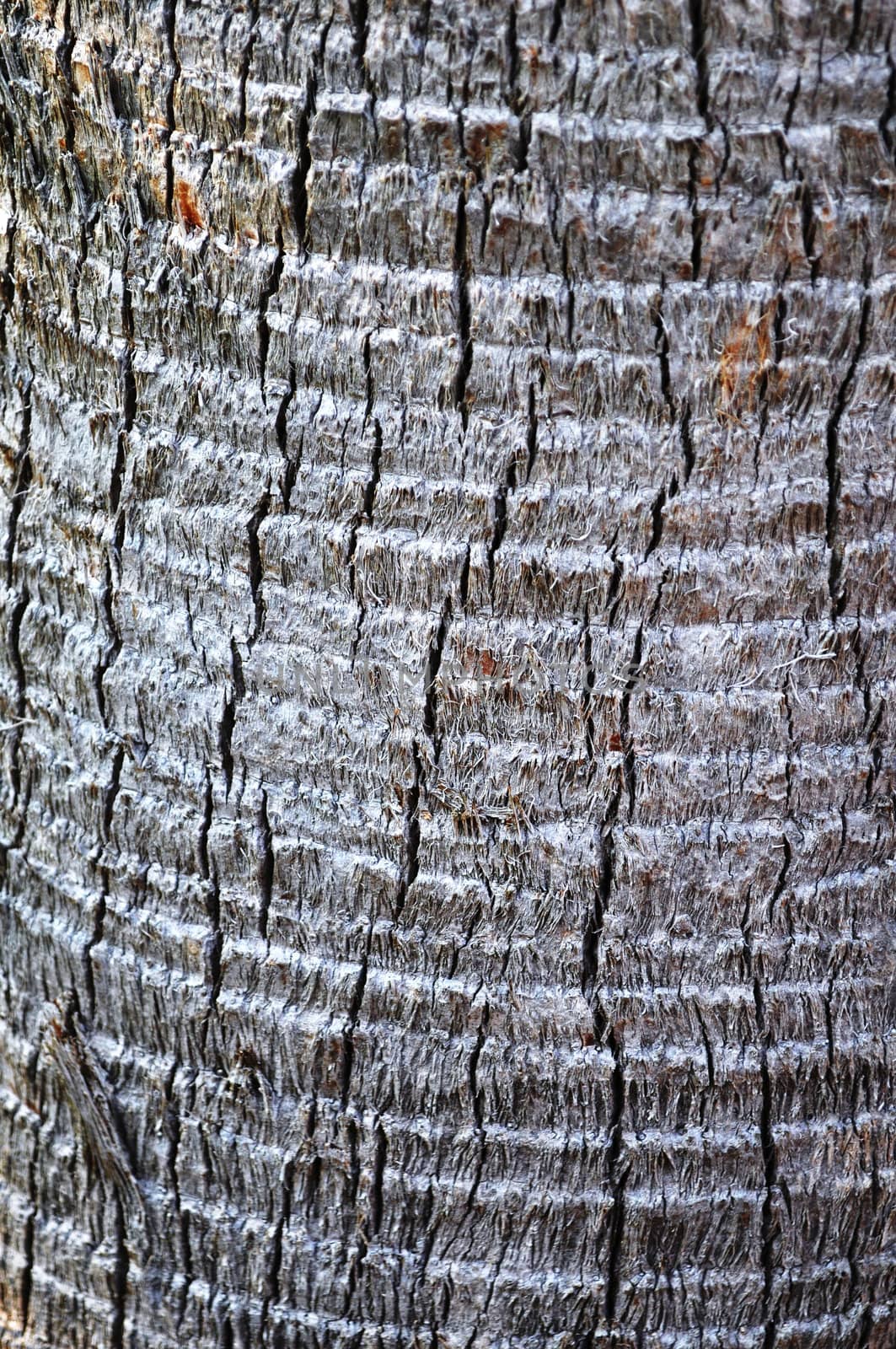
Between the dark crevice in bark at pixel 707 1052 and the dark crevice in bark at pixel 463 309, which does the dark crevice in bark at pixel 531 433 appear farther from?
the dark crevice in bark at pixel 707 1052

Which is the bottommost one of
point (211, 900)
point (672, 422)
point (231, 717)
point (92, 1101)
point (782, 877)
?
point (92, 1101)

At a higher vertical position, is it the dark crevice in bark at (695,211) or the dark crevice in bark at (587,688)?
the dark crevice in bark at (695,211)

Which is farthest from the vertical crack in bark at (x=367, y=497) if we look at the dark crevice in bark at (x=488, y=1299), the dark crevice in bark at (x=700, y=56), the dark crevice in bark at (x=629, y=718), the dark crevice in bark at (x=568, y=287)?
the dark crevice in bark at (x=488, y=1299)

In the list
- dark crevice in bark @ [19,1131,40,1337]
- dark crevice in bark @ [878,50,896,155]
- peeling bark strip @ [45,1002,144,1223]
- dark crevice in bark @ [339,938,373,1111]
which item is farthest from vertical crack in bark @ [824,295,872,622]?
dark crevice in bark @ [19,1131,40,1337]

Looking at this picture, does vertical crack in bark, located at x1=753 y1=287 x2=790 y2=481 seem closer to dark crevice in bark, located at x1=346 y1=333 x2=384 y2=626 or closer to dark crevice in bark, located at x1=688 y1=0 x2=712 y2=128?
dark crevice in bark, located at x1=688 y1=0 x2=712 y2=128

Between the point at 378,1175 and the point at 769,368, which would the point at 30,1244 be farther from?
the point at 769,368

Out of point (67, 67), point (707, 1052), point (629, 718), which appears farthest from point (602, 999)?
point (67, 67)

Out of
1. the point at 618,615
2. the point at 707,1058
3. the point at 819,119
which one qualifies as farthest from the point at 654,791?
the point at 819,119
